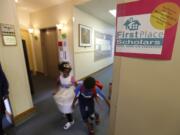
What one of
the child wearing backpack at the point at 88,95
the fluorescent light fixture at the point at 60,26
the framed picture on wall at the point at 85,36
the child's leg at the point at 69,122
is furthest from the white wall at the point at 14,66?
the framed picture on wall at the point at 85,36

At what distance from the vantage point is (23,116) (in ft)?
6.20

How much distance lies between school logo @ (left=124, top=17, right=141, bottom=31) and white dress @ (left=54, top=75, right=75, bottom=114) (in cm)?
126

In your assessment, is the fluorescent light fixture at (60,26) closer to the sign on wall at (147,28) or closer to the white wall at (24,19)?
the white wall at (24,19)

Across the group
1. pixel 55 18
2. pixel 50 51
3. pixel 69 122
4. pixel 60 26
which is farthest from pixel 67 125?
pixel 55 18

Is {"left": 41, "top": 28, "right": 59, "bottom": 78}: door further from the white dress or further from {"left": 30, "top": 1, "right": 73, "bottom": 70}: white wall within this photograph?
the white dress

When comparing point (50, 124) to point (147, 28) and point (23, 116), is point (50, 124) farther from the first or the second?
point (147, 28)

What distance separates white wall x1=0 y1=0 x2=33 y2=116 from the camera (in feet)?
5.01

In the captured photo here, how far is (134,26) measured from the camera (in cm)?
56

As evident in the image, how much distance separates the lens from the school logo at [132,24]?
545 millimetres

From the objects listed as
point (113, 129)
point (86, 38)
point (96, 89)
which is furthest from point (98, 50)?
point (113, 129)

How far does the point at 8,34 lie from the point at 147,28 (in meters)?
1.88

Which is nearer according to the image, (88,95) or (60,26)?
(88,95)

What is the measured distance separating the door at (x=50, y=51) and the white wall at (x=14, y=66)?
7.03 feet

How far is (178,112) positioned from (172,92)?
107 millimetres
